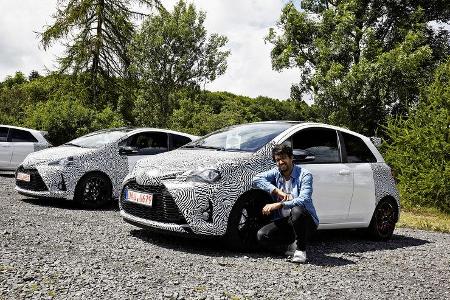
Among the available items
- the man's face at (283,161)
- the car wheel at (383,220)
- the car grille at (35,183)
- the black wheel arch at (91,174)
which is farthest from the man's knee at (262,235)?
the car grille at (35,183)

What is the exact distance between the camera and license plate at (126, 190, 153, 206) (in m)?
6.24

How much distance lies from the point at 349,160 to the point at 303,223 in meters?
2.00

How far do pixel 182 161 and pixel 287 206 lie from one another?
1384mm

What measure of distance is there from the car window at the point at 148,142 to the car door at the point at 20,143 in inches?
219

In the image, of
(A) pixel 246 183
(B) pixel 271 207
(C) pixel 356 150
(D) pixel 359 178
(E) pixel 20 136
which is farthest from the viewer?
(E) pixel 20 136

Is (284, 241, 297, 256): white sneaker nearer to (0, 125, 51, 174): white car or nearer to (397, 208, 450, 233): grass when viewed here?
(397, 208, 450, 233): grass

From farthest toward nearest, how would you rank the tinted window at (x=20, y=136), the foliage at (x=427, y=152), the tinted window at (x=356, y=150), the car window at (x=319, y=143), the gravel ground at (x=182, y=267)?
the foliage at (x=427, y=152) → the tinted window at (x=20, y=136) → the tinted window at (x=356, y=150) → the car window at (x=319, y=143) → the gravel ground at (x=182, y=267)

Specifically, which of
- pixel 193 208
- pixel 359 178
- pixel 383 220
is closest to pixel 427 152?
pixel 383 220

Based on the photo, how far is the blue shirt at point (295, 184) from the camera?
230 inches

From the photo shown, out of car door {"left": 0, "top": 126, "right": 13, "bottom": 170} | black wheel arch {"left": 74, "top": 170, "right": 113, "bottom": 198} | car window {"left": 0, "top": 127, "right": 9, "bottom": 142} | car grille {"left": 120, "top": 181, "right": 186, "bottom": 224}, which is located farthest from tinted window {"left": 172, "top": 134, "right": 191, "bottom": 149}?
car window {"left": 0, "top": 127, "right": 9, "bottom": 142}

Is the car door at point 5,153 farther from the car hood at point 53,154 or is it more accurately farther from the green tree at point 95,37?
the green tree at point 95,37

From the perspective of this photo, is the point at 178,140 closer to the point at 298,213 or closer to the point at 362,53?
the point at 298,213

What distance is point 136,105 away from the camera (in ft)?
98.8

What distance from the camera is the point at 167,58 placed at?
29797 mm
